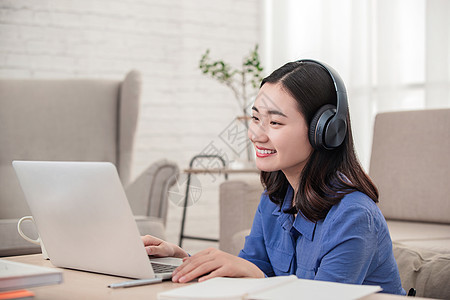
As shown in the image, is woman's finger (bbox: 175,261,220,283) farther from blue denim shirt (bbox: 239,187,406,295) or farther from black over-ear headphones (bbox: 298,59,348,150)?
black over-ear headphones (bbox: 298,59,348,150)

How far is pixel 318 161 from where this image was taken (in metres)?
1.09

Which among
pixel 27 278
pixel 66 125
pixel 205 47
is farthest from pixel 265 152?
pixel 205 47

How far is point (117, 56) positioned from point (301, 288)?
3113mm

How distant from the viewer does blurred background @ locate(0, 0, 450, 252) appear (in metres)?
2.86

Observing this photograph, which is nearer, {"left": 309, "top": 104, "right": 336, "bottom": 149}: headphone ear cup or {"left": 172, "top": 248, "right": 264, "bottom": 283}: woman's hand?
{"left": 172, "top": 248, "right": 264, "bottom": 283}: woman's hand

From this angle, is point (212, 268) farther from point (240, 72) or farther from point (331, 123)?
point (240, 72)

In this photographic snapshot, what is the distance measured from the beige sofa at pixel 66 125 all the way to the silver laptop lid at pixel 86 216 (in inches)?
54.7

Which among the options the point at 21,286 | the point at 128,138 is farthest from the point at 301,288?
the point at 128,138

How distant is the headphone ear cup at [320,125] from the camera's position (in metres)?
1.02

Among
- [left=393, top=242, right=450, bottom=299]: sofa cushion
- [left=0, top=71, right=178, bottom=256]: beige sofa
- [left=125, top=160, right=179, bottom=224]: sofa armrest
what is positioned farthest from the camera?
[left=0, top=71, right=178, bottom=256]: beige sofa

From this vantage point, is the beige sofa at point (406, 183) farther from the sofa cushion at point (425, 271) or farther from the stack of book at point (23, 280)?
the stack of book at point (23, 280)

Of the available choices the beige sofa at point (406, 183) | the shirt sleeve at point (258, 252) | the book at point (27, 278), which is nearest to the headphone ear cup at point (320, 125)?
the shirt sleeve at point (258, 252)

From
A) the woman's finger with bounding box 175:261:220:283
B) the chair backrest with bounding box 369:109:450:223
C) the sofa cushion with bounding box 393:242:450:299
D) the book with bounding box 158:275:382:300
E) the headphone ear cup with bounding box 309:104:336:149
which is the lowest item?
the sofa cushion with bounding box 393:242:450:299

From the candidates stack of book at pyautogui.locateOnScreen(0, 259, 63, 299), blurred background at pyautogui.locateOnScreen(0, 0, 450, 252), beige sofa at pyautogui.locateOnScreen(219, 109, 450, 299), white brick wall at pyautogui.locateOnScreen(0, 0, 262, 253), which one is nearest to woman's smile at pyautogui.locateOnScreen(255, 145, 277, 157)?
stack of book at pyautogui.locateOnScreen(0, 259, 63, 299)
